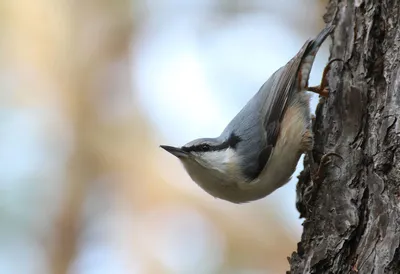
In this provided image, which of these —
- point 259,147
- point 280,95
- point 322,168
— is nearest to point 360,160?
point 322,168

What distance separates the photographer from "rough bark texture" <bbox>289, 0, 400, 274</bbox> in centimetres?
171

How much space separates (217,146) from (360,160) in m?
0.75

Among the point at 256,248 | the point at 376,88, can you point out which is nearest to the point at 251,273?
the point at 256,248

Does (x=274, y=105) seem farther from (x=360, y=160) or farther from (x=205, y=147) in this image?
(x=360, y=160)

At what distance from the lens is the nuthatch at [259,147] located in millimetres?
2420

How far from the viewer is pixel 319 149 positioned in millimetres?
2283

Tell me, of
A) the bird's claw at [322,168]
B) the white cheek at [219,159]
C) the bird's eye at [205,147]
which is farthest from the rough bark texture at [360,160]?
the bird's eye at [205,147]

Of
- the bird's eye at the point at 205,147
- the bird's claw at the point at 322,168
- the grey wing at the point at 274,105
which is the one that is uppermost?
the grey wing at the point at 274,105

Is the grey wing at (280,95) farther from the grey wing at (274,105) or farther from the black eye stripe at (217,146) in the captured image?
the black eye stripe at (217,146)

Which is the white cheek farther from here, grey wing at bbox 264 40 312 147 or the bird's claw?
the bird's claw

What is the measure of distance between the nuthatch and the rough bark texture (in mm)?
119

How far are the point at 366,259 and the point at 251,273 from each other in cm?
241

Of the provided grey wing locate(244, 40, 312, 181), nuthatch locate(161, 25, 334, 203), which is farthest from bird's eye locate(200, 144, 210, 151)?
grey wing locate(244, 40, 312, 181)

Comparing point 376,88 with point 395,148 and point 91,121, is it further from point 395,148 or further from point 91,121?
point 91,121
